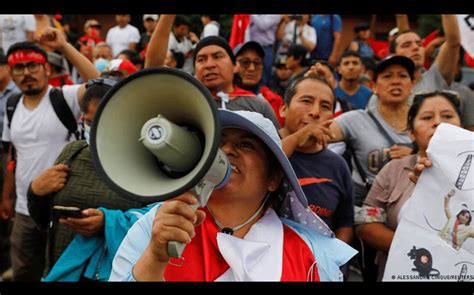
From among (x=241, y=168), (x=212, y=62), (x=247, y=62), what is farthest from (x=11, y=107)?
(x=241, y=168)

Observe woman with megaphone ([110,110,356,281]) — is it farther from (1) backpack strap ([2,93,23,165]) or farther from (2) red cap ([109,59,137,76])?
(1) backpack strap ([2,93,23,165])

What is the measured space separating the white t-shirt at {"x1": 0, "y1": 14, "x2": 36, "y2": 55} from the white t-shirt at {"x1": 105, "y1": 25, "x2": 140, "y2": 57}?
182cm

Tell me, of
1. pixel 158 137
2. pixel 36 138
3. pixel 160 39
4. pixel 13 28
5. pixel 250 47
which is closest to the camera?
pixel 158 137

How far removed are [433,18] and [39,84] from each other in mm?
15275

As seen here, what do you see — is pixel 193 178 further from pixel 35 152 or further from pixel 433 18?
pixel 433 18

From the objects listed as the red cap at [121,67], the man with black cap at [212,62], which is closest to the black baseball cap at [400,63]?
the man with black cap at [212,62]

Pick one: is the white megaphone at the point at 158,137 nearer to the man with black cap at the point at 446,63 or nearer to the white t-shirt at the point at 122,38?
the man with black cap at the point at 446,63

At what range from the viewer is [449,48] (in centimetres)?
450

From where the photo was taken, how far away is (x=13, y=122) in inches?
177

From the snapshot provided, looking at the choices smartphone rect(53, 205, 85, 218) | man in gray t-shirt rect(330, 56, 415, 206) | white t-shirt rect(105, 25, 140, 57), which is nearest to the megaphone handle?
smartphone rect(53, 205, 85, 218)

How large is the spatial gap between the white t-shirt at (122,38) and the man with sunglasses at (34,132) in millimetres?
5228

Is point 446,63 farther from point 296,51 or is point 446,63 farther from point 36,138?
point 36,138

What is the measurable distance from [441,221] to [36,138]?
2.94 meters

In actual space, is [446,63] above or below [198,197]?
above
